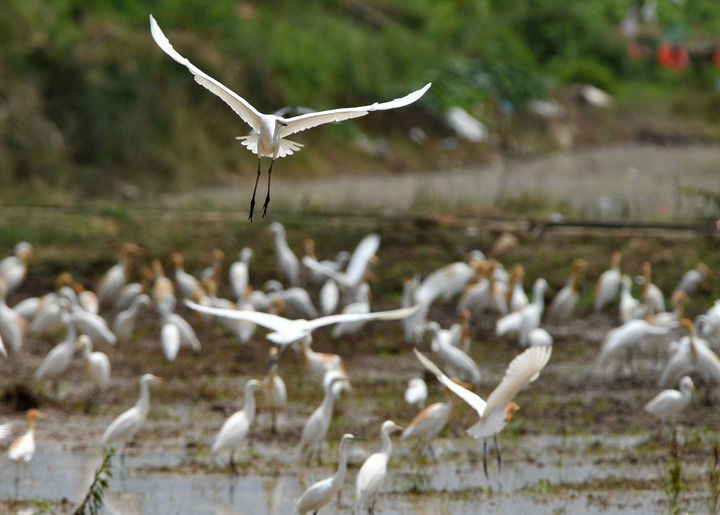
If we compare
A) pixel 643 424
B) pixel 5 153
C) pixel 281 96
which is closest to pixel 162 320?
pixel 643 424

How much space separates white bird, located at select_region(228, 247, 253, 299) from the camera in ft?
50.4

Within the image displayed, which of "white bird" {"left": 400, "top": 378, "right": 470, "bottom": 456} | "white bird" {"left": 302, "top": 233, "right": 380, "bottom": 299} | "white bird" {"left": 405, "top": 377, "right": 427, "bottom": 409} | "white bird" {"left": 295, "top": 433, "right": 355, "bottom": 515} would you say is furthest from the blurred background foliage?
"white bird" {"left": 295, "top": 433, "right": 355, "bottom": 515}

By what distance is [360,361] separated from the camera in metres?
13.5

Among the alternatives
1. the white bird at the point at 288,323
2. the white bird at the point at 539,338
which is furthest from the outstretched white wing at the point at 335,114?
the white bird at the point at 539,338

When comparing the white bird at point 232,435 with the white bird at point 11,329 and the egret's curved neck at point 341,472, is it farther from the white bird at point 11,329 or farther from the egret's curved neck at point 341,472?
the white bird at point 11,329

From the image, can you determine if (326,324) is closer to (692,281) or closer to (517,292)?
(517,292)

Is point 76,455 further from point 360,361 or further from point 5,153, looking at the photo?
point 5,153

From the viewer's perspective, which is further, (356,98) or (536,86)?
(536,86)

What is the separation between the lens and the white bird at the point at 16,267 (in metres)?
15.6

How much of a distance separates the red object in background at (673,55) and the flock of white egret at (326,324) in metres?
24.5

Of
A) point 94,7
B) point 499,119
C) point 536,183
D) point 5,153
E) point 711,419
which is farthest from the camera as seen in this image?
point 499,119

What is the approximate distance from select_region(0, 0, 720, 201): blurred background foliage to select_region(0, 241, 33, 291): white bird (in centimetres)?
508

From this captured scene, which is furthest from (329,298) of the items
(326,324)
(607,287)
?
(326,324)

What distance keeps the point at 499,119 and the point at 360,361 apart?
20685 mm
